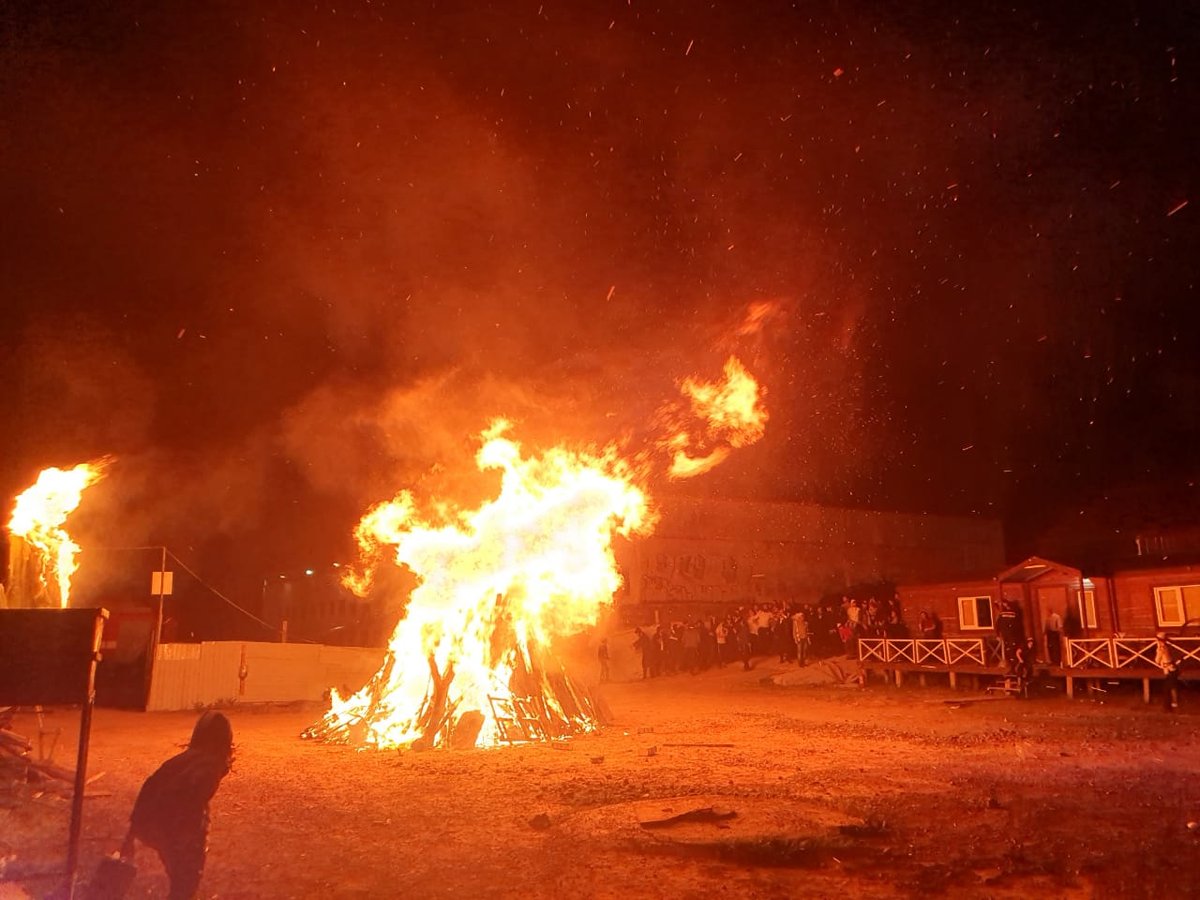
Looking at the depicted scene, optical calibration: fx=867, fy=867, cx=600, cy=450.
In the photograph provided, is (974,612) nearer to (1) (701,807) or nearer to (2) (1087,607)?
(2) (1087,607)

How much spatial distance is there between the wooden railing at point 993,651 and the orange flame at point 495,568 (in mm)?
10493

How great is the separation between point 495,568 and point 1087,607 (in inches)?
688

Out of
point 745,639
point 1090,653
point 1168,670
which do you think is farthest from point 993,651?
point 745,639

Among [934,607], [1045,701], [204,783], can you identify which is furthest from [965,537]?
[204,783]

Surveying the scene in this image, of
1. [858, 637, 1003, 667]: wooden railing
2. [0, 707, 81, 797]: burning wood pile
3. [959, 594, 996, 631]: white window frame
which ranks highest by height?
[959, 594, 996, 631]: white window frame

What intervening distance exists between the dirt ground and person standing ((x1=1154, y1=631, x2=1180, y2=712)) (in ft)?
3.88

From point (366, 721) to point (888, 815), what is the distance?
10.7m

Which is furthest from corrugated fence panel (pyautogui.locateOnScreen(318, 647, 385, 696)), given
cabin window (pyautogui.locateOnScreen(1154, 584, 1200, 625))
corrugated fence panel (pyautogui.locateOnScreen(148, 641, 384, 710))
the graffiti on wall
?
cabin window (pyautogui.locateOnScreen(1154, 584, 1200, 625))

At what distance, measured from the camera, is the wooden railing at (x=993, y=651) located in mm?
19922

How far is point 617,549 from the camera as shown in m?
34.9

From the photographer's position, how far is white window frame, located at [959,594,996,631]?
90.1 feet

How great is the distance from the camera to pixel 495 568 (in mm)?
18453

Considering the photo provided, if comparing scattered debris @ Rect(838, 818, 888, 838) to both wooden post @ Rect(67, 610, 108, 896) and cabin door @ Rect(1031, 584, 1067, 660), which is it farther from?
cabin door @ Rect(1031, 584, 1067, 660)

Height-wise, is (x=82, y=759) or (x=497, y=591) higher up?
(x=497, y=591)
